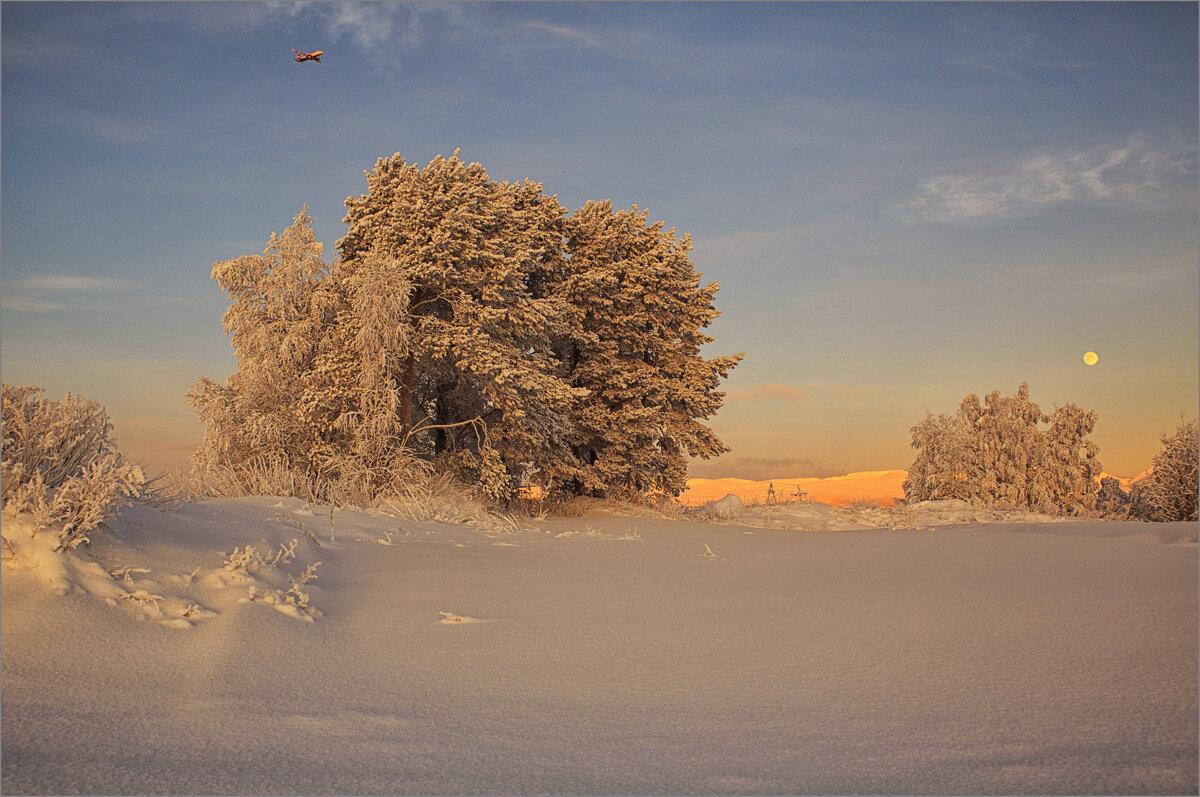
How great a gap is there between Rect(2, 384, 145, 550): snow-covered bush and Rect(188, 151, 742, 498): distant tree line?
6.38m

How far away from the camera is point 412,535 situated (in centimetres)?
616

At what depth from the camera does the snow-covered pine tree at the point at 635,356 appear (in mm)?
14720

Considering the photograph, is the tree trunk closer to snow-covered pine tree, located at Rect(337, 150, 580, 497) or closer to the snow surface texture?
snow-covered pine tree, located at Rect(337, 150, 580, 497)

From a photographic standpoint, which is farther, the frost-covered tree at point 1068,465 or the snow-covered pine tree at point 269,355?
the frost-covered tree at point 1068,465

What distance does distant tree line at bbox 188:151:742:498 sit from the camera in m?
11.1

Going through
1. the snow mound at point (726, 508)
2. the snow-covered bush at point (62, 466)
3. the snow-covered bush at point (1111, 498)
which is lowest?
the snow mound at point (726, 508)

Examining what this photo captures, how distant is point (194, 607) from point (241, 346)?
33.4 ft

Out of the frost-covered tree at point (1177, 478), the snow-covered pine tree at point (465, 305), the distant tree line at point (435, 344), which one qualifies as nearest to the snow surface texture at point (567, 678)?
the distant tree line at point (435, 344)

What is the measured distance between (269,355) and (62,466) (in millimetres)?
8850

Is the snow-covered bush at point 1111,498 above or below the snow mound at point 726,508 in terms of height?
above

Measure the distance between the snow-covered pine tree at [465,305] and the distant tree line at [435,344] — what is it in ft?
0.12

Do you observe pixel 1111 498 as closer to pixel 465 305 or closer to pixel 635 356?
pixel 635 356

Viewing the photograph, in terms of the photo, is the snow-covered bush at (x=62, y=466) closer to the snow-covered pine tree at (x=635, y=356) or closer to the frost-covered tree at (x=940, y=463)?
the snow-covered pine tree at (x=635, y=356)

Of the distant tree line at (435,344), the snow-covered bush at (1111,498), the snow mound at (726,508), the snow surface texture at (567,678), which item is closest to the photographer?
the snow surface texture at (567,678)
